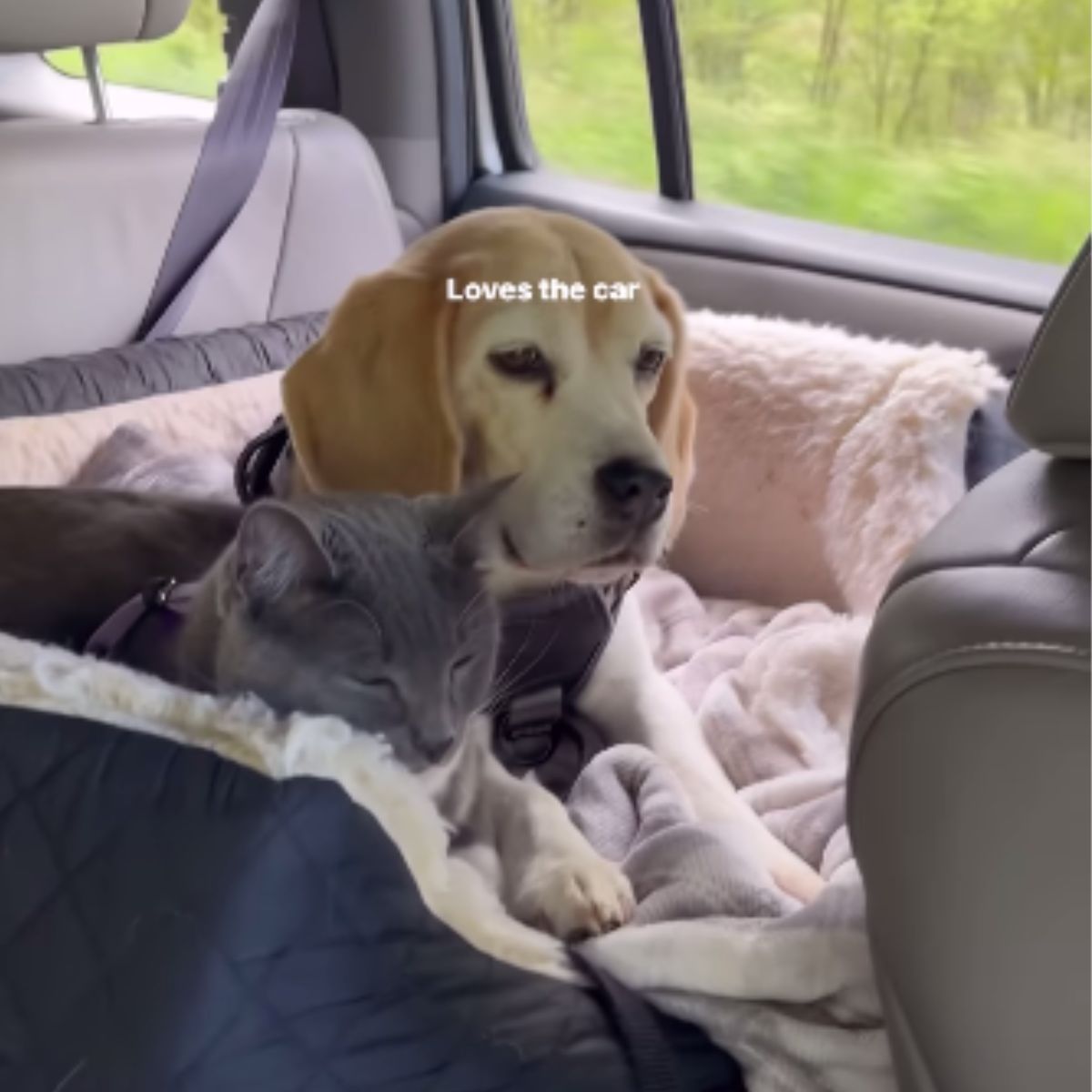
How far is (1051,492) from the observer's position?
24.0 inches

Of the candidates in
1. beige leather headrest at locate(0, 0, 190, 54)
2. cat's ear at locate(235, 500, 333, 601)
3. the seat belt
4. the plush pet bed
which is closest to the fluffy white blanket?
the plush pet bed

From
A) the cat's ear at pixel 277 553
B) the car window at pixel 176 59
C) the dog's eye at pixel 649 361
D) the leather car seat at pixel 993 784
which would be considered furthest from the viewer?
the car window at pixel 176 59

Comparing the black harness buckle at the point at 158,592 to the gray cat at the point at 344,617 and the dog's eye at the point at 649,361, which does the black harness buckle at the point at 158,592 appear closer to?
the gray cat at the point at 344,617

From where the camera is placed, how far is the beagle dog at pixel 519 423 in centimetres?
68

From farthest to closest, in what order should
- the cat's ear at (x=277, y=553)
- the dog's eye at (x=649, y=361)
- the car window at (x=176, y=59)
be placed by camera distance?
1. the car window at (x=176, y=59)
2. the dog's eye at (x=649, y=361)
3. the cat's ear at (x=277, y=553)

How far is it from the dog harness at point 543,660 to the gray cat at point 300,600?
0.08 ft

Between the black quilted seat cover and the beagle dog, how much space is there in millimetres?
73

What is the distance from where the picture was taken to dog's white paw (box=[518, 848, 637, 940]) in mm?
675

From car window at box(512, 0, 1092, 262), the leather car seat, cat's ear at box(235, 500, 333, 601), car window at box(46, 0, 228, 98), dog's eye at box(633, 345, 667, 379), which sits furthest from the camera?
car window at box(46, 0, 228, 98)

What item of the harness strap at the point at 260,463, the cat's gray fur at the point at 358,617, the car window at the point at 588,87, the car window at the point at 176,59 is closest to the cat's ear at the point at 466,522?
the cat's gray fur at the point at 358,617

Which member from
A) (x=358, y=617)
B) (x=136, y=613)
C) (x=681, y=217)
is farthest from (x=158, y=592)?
(x=681, y=217)

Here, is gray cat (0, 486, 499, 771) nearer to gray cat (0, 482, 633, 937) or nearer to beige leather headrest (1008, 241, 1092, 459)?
gray cat (0, 482, 633, 937)

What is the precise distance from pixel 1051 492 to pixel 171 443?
57 centimetres

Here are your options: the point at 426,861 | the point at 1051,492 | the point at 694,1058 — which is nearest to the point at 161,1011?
the point at 426,861
